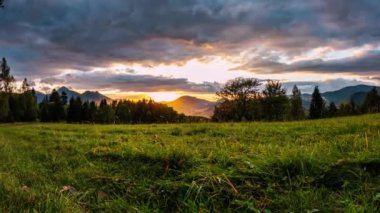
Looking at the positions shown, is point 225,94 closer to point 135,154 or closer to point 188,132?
point 188,132

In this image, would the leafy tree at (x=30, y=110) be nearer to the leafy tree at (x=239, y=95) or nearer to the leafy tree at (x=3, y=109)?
the leafy tree at (x=3, y=109)

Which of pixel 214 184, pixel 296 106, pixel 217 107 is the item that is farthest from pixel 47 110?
pixel 214 184

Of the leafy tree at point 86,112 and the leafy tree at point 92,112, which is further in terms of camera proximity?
the leafy tree at point 92,112

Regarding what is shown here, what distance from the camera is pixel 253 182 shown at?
523 cm

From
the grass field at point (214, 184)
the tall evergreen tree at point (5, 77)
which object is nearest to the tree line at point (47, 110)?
the tall evergreen tree at point (5, 77)

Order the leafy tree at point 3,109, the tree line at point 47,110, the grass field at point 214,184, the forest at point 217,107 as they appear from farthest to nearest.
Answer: the tree line at point 47,110
the leafy tree at point 3,109
the forest at point 217,107
the grass field at point 214,184

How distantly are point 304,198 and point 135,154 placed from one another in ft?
14.0

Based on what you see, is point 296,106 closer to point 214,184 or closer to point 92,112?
point 92,112

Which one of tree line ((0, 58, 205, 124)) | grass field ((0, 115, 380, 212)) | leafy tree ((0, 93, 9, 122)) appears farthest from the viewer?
tree line ((0, 58, 205, 124))

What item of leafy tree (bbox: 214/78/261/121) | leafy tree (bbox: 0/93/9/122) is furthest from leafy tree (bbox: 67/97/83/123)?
leafy tree (bbox: 214/78/261/121)

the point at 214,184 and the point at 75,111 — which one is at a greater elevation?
the point at 75,111

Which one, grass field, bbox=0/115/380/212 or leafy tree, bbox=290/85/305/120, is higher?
leafy tree, bbox=290/85/305/120

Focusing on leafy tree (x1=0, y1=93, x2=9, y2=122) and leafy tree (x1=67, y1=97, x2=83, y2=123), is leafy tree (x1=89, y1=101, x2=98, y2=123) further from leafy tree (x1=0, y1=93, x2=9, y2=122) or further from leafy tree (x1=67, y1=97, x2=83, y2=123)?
leafy tree (x1=0, y1=93, x2=9, y2=122)

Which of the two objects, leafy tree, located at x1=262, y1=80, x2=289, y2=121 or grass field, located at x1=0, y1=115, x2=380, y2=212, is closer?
grass field, located at x1=0, y1=115, x2=380, y2=212
